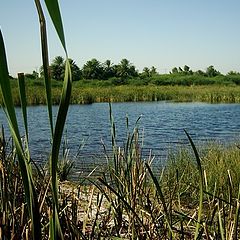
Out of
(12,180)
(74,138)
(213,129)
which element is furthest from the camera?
(213,129)

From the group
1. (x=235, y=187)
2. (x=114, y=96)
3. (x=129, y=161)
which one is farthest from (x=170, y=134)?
(x=114, y=96)

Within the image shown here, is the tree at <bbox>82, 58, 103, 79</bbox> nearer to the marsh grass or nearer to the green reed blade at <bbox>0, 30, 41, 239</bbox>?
the marsh grass

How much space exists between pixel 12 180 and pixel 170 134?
1125cm

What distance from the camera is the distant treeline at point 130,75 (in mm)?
44969

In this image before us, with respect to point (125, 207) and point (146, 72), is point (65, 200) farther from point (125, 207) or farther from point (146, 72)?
point (146, 72)

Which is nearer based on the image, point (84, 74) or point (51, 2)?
point (51, 2)

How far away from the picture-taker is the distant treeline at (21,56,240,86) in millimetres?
44969

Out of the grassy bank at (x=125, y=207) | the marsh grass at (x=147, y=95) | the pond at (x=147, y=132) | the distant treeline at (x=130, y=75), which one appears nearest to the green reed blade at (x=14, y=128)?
the grassy bank at (x=125, y=207)

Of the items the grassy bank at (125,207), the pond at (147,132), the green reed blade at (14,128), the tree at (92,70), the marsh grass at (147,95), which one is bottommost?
the pond at (147,132)

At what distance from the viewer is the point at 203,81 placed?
43.9m

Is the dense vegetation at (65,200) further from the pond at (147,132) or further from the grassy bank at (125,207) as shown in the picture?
the pond at (147,132)

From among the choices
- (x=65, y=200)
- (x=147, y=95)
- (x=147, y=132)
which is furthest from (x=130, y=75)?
(x=65, y=200)

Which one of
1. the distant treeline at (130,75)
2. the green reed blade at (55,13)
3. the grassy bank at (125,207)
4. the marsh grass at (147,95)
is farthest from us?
the distant treeline at (130,75)

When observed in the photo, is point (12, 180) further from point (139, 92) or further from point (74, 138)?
point (139, 92)
